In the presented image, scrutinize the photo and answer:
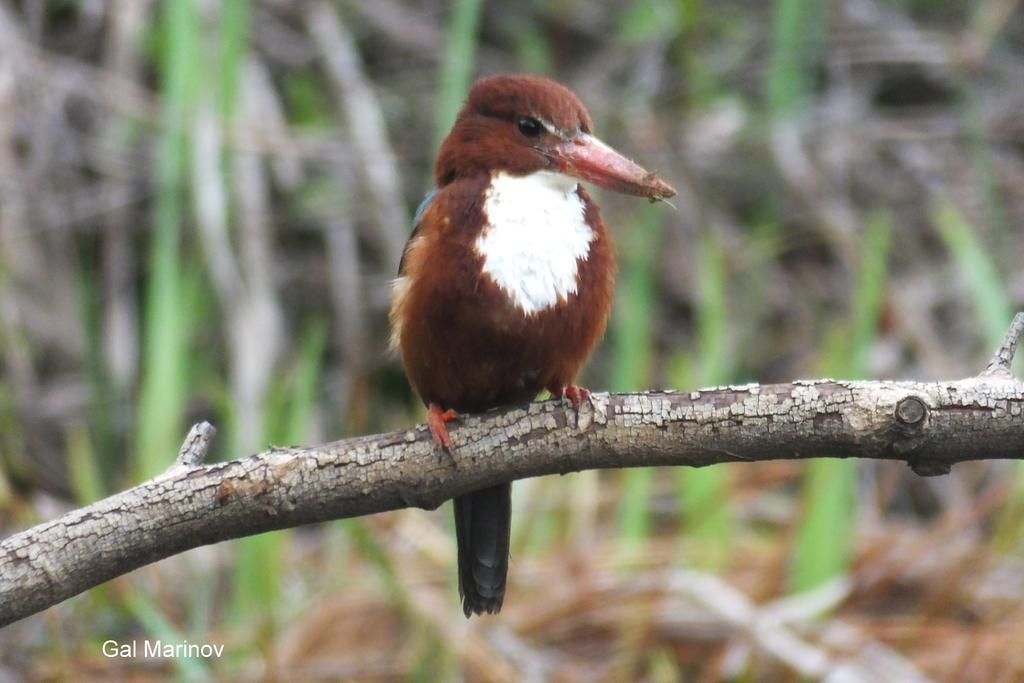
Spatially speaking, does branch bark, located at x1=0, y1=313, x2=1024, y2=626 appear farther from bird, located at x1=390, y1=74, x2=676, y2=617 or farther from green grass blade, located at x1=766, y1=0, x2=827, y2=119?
green grass blade, located at x1=766, y1=0, x2=827, y2=119

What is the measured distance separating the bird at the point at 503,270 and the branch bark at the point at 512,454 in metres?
0.12

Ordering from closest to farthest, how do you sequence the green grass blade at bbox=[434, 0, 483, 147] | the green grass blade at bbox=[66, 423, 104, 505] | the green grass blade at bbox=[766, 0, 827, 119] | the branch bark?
1. the branch bark
2. the green grass blade at bbox=[66, 423, 104, 505]
3. the green grass blade at bbox=[434, 0, 483, 147]
4. the green grass blade at bbox=[766, 0, 827, 119]

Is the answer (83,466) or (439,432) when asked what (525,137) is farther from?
(83,466)

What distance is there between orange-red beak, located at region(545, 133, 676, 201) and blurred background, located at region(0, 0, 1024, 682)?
105cm

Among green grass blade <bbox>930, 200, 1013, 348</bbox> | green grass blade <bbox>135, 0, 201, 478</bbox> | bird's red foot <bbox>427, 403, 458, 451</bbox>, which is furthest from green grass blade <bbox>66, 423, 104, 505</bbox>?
green grass blade <bbox>930, 200, 1013, 348</bbox>

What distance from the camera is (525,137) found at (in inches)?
94.0

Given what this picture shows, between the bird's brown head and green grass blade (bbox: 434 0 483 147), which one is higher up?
green grass blade (bbox: 434 0 483 147)

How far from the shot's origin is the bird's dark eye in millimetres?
2383

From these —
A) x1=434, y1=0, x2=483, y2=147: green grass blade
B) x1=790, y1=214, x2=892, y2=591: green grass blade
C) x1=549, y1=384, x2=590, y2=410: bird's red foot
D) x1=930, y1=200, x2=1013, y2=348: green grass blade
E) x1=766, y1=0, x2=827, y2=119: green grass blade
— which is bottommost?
x1=549, y1=384, x2=590, y2=410: bird's red foot

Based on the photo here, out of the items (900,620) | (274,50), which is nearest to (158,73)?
(274,50)

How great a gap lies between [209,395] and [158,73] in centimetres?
125

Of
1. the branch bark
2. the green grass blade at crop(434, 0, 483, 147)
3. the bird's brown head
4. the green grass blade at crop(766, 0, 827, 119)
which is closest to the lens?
the branch bark

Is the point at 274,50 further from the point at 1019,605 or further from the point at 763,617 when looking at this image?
the point at 1019,605

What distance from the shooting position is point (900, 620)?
325 centimetres
